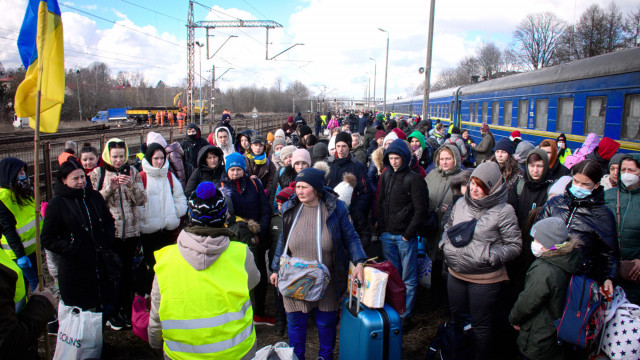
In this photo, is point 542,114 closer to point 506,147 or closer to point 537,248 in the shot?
point 506,147

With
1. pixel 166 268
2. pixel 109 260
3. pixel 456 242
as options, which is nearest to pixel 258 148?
pixel 109 260

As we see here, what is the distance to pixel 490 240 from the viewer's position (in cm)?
329

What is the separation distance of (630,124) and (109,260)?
353 inches

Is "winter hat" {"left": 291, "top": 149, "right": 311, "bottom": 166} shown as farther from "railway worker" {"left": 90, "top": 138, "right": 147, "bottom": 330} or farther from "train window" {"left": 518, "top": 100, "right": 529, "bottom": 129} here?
"train window" {"left": 518, "top": 100, "right": 529, "bottom": 129}

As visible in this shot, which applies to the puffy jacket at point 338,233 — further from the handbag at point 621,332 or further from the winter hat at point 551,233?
the handbag at point 621,332

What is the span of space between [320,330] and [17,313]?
213cm

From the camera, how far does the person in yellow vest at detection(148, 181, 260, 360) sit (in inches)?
86.1

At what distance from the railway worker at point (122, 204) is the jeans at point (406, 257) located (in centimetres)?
273

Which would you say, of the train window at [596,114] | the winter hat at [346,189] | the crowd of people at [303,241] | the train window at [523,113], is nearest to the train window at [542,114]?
the train window at [523,113]

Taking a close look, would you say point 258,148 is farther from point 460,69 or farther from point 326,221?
point 460,69

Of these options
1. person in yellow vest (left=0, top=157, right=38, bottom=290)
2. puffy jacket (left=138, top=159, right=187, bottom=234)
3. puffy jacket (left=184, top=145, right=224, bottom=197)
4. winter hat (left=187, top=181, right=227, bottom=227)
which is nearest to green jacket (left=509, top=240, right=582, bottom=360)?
winter hat (left=187, top=181, right=227, bottom=227)

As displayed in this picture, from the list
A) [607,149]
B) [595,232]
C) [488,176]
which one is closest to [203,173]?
[488,176]

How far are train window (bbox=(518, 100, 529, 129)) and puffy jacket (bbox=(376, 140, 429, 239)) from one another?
380 inches

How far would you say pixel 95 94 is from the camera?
5862 centimetres
